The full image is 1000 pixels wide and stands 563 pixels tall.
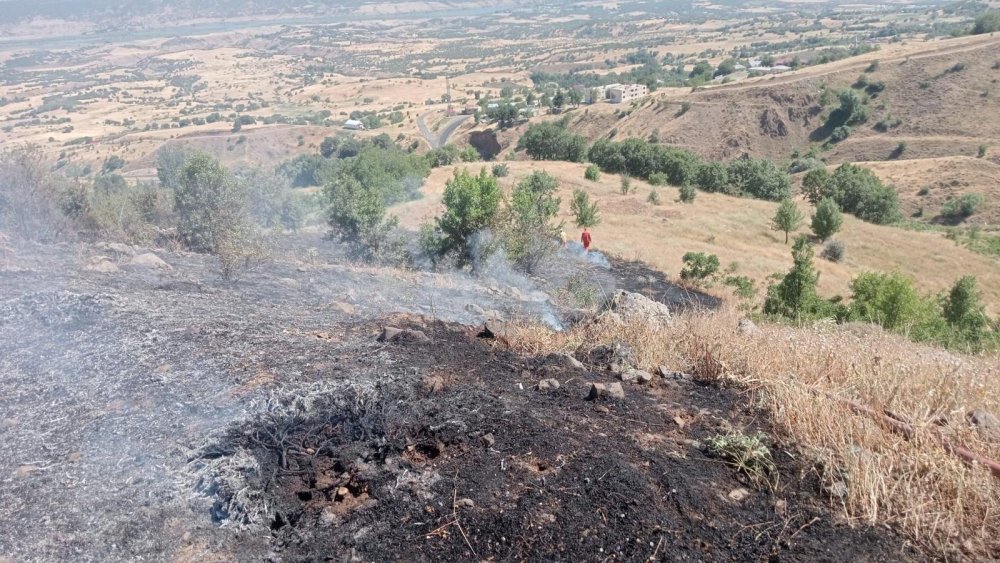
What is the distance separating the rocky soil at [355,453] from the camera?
10.6 ft

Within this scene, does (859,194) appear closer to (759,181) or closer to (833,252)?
(759,181)

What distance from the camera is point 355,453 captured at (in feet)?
12.9

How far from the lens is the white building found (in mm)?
69438

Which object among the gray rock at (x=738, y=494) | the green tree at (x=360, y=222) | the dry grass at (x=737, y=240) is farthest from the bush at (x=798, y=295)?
the gray rock at (x=738, y=494)

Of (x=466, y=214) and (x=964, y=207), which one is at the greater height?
(x=466, y=214)

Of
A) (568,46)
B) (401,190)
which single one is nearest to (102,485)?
(401,190)

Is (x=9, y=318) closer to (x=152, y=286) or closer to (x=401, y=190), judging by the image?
(x=152, y=286)

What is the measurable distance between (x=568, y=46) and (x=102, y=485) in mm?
130601

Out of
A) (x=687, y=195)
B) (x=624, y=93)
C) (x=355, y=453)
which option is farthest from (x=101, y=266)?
(x=624, y=93)

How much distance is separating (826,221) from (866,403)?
25.6 m

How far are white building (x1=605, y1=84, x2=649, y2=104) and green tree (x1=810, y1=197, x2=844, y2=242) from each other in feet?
145

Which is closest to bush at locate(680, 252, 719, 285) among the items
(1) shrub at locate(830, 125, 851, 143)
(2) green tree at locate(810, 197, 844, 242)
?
(2) green tree at locate(810, 197, 844, 242)

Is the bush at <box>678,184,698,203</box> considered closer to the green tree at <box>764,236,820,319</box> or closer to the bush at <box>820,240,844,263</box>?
the bush at <box>820,240,844,263</box>

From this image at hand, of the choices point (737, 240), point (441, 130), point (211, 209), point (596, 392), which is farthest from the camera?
point (441, 130)
